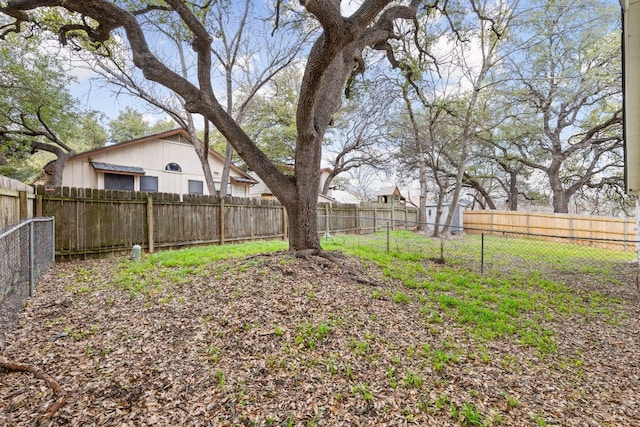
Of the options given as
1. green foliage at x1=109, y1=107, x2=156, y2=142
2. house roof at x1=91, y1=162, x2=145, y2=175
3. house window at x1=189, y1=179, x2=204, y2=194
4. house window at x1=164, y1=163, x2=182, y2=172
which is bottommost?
house window at x1=189, y1=179, x2=204, y2=194

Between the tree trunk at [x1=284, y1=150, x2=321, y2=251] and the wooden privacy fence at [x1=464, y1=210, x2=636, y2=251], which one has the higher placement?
the tree trunk at [x1=284, y1=150, x2=321, y2=251]

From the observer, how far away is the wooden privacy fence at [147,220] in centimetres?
603

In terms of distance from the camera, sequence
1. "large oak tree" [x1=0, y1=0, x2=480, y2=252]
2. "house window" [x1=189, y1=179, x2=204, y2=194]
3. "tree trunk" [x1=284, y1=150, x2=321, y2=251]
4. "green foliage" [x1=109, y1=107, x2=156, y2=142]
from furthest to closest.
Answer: "green foliage" [x1=109, y1=107, x2=156, y2=142]
"house window" [x1=189, y1=179, x2=204, y2=194]
"tree trunk" [x1=284, y1=150, x2=321, y2=251]
"large oak tree" [x1=0, y1=0, x2=480, y2=252]

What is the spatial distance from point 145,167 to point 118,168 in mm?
1099

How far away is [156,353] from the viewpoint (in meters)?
2.59

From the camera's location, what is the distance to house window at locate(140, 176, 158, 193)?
→ 1281 cm

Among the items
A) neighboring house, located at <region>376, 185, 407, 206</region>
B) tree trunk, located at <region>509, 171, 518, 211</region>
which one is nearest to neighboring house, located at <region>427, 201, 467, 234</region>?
neighboring house, located at <region>376, 185, 407, 206</region>

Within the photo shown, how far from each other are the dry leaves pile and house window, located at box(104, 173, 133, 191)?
9628mm

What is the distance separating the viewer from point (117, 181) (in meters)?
12.2

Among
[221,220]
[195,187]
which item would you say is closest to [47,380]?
[221,220]

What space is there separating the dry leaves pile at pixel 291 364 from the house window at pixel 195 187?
1075 cm

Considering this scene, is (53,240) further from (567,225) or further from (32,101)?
(567,225)

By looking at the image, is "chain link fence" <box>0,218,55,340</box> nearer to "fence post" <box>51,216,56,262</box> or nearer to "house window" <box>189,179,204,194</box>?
"fence post" <box>51,216,56,262</box>

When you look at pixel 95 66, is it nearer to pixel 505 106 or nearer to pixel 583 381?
pixel 583 381
